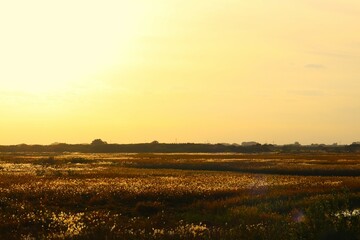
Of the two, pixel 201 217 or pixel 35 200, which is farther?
pixel 35 200

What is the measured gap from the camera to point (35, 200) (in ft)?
97.3

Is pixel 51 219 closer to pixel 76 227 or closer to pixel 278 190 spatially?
pixel 76 227

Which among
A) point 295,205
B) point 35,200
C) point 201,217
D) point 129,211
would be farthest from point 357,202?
point 35,200

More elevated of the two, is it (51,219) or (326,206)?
(326,206)

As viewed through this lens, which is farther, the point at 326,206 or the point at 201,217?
the point at 201,217

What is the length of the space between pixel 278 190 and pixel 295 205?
6.87 metres

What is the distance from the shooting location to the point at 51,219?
73.9 ft

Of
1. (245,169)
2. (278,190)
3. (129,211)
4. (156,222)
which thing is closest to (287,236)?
(156,222)

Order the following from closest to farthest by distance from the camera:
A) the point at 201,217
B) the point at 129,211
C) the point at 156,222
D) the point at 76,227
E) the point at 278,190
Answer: the point at 76,227, the point at 156,222, the point at 201,217, the point at 129,211, the point at 278,190

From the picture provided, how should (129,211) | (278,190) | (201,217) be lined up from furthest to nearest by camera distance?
(278,190) < (129,211) < (201,217)

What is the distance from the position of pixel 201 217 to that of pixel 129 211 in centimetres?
439

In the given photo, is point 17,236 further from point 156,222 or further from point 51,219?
point 156,222

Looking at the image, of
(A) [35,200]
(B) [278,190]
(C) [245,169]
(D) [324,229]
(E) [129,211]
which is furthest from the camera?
(C) [245,169]

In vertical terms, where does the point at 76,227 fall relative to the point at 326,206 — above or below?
below
